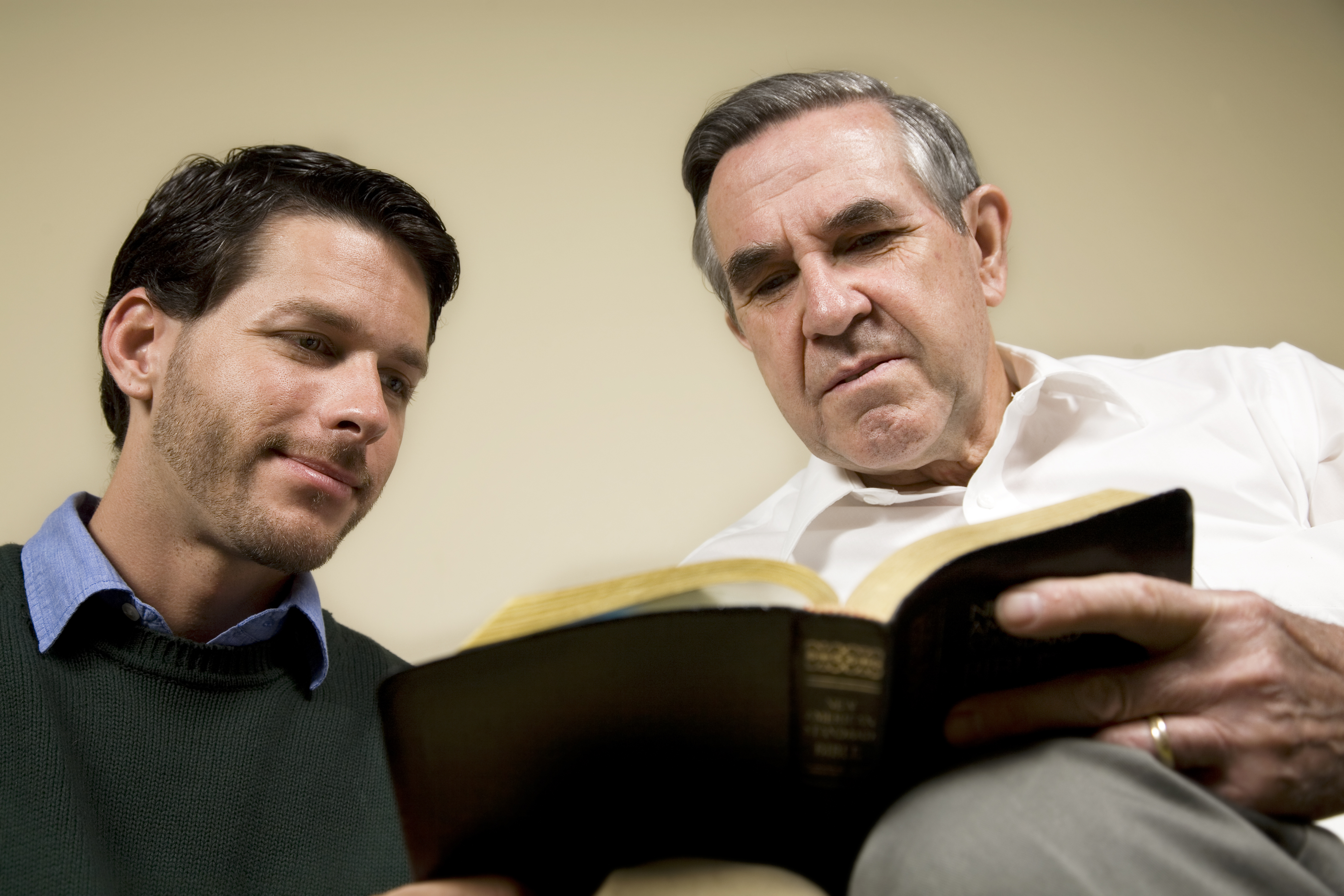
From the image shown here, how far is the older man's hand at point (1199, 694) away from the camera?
58cm

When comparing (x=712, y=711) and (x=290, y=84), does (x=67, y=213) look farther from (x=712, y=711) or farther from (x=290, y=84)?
(x=712, y=711)

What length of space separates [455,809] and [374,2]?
1.89 metres

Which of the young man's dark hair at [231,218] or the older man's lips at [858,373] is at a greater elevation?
the young man's dark hair at [231,218]

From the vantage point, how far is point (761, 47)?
6.56 ft

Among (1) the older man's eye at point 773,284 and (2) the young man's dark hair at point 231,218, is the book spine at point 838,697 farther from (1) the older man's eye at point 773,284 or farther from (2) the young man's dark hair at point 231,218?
(2) the young man's dark hair at point 231,218

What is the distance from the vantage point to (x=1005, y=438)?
131 centimetres

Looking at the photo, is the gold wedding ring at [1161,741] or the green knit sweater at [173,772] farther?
the green knit sweater at [173,772]

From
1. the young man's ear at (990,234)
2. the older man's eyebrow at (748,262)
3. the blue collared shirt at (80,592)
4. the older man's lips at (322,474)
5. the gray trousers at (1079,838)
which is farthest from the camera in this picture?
the young man's ear at (990,234)

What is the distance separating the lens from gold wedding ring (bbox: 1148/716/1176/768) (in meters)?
0.61

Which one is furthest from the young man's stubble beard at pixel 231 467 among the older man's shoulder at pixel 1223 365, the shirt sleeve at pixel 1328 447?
the shirt sleeve at pixel 1328 447

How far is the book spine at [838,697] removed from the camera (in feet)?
1.71

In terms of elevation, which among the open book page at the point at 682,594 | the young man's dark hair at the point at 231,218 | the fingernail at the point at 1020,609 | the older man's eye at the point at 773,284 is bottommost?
the fingernail at the point at 1020,609

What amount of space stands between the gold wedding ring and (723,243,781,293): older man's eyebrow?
893 mm

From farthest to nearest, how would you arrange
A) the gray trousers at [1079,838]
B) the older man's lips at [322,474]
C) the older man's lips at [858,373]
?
the older man's lips at [858,373] → the older man's lips at [322,474] → the gray trousers at [1079,838]
